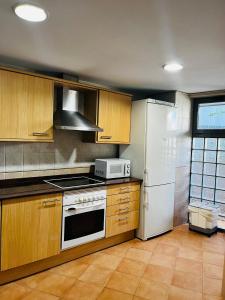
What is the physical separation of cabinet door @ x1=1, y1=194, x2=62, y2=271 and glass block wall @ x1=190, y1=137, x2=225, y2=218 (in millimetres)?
2527

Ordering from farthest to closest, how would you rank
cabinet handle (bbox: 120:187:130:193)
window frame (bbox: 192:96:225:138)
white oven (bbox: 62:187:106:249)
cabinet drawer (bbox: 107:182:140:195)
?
1. window frame (bbox: 192:96:225:138)
2. cabinet handle (bbox: 120:187:130:193)
3. cabinet drawer (bbox: 107:182:140:195)
4. white oven (bbox: 62:187:106:249)

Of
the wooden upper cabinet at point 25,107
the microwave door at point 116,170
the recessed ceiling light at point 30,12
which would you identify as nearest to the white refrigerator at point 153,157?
the microwave door at point 116,170

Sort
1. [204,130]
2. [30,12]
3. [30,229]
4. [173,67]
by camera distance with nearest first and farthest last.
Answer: [30,12] → [30,229] → [173,67] → [204,130]

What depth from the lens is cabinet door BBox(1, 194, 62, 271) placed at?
2.14 m

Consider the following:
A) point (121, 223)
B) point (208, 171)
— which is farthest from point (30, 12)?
point (208, 171)

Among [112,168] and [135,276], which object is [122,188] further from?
[135,276]

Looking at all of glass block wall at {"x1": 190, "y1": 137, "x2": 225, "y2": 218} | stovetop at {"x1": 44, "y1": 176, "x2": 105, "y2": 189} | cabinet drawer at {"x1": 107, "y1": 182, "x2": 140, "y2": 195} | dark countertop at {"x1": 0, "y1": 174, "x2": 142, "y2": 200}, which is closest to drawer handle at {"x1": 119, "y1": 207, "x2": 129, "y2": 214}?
cabinet drawer at {"x1": 107, "y1": 182, "x2": 140, "y2": 195}

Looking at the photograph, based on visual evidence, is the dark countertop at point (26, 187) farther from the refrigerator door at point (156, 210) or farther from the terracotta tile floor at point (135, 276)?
the terracotta tile floor at point (135, 276)

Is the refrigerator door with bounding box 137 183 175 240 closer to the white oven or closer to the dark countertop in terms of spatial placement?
the dark countertop

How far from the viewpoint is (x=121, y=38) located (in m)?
1.77

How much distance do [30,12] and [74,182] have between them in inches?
74.6

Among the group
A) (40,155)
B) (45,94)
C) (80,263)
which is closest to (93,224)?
(80,263)

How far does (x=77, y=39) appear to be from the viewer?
1.82 meters

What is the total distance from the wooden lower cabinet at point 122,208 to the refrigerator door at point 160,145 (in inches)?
10.4
